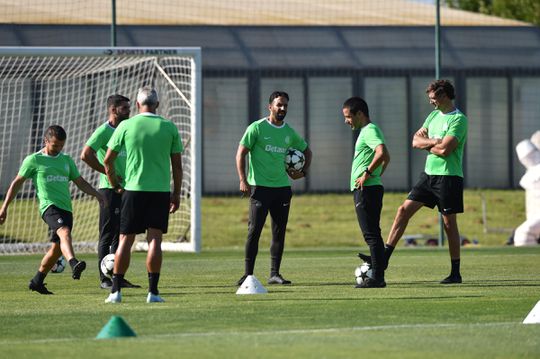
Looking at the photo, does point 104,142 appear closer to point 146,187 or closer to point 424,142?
point 146,187

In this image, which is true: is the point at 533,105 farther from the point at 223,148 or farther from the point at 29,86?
the point at 29,86

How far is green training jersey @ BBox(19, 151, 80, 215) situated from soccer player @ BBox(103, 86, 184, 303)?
2.22 m

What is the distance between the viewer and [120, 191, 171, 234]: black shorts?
1195 centimetres

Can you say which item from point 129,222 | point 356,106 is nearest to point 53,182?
point 129,222

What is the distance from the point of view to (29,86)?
22.9 meters

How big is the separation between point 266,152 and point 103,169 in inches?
72.6

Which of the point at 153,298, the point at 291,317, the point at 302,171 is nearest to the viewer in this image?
the point at 291,317

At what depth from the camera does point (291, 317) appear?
10625 millimetres

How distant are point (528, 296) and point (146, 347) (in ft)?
15.9

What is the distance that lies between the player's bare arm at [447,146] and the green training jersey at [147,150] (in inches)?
135

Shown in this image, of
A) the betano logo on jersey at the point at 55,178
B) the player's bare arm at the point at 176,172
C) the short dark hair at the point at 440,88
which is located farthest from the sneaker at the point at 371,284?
the betano logo on jersey at the point at 55,178

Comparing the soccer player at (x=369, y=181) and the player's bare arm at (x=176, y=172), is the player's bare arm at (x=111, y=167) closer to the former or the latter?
the player's bare arm at (x=176, y=172)

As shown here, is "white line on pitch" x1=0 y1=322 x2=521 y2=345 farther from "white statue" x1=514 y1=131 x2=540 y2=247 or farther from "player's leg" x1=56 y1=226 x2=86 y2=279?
"white statue" x1=514 y1=131 x2=540 y2=247

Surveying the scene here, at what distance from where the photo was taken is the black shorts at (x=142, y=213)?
39.2 feet
